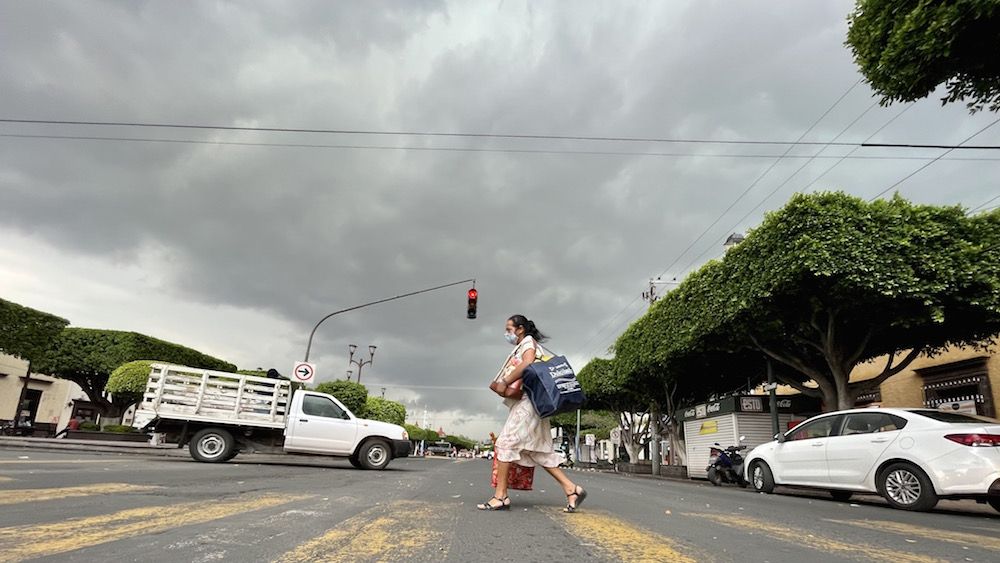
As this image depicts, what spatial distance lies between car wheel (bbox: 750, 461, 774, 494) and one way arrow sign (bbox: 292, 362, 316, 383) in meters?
13.7

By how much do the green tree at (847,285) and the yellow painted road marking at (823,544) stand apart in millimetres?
9053

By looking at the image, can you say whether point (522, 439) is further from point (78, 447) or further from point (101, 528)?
point (78, 447)

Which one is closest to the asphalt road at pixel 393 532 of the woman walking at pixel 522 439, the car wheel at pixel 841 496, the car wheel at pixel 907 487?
the woman walking at pixel 522 439

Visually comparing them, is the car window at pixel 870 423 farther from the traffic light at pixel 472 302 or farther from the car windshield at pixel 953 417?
the traffic light at pixel 472 302

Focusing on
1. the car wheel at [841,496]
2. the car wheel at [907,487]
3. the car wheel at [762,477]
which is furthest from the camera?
the car wheel at [762,477]

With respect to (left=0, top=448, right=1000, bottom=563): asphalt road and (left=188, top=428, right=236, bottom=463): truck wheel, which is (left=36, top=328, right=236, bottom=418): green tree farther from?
(left=0, top=448, right=1000, bottom=563): asphalt road

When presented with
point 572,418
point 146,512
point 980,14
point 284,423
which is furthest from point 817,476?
point 572,418

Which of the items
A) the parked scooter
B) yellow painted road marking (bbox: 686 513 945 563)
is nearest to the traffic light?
the parked scooter

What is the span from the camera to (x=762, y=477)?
10930mm

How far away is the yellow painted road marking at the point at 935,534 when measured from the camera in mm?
3961

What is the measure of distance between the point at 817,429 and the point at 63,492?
34.3 ft

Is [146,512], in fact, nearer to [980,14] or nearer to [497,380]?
[497,380]

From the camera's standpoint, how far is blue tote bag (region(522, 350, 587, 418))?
4.51m

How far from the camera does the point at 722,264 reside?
1571 cm
